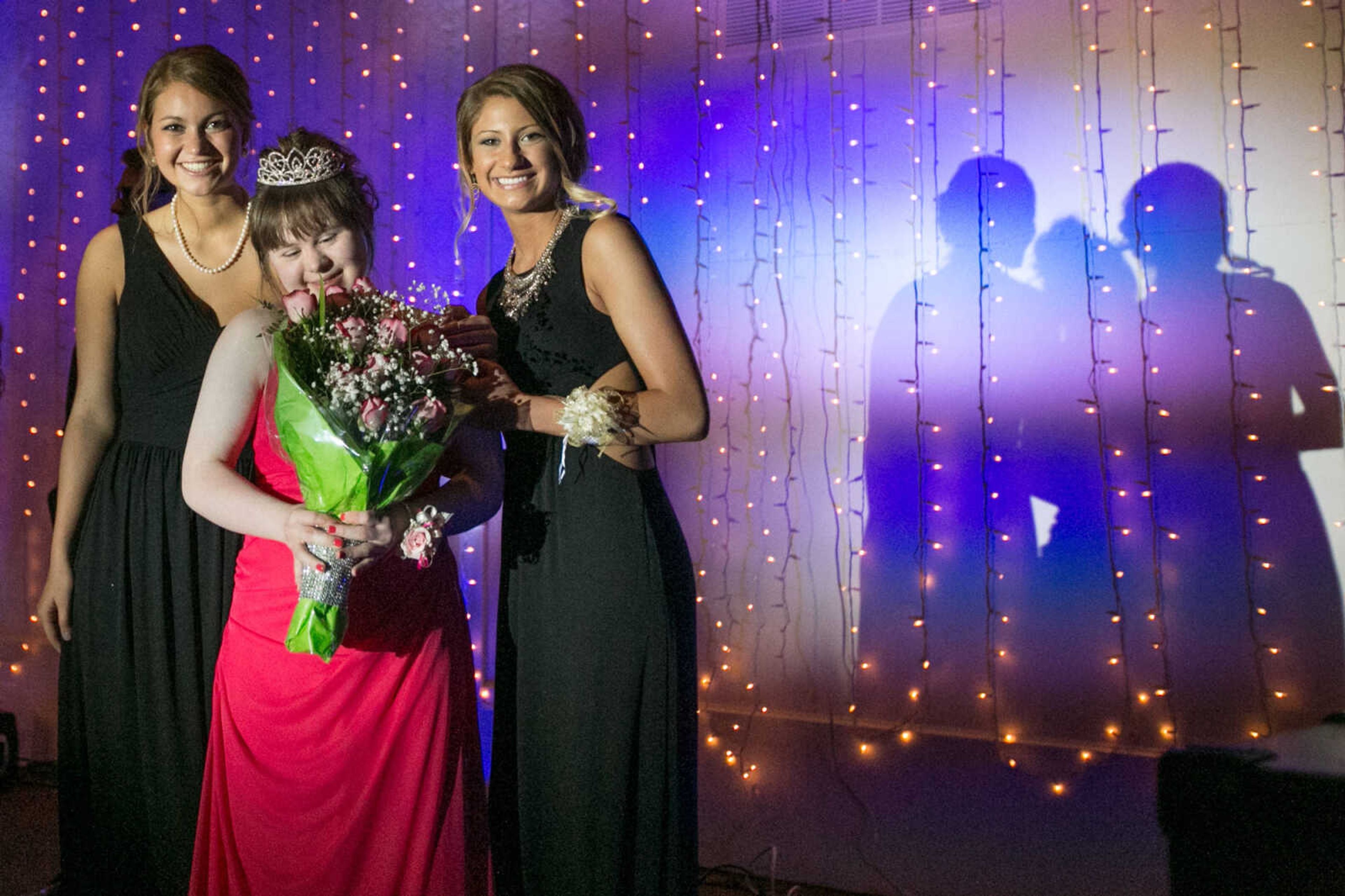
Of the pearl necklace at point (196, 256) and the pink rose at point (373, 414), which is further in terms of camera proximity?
the pearl necklace at point (196, 256)

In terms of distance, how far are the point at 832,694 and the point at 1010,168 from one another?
2181mm

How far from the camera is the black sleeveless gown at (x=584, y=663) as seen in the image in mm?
1757

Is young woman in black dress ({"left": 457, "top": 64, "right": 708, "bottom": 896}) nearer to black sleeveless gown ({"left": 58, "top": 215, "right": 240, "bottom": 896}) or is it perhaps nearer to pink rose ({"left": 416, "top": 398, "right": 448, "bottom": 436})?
pink rose ({"left": 416, "top": 398, "right": 448, "bottom": 436})

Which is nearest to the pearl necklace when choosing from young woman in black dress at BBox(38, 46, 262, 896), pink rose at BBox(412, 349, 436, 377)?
young woman in black dress at BBox(38, 46, 262, 896)

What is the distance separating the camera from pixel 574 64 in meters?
4.13

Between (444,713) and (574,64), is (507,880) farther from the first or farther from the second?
(574,64)

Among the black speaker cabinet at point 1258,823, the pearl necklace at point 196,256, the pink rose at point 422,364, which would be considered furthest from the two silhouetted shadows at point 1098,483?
the pink rose at point 422,364

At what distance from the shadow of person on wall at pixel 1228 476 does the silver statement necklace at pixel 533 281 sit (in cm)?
253

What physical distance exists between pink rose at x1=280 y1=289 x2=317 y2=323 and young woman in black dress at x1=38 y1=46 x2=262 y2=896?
28.2 inches

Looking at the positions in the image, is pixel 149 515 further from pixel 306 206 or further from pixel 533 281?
pixel 533 281

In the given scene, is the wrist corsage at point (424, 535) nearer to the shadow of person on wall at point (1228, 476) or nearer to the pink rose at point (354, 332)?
the pink rose at point (354, 332)

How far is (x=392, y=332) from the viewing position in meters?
1.45

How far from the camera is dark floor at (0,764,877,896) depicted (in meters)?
3.06

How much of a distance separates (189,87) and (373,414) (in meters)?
1.14
